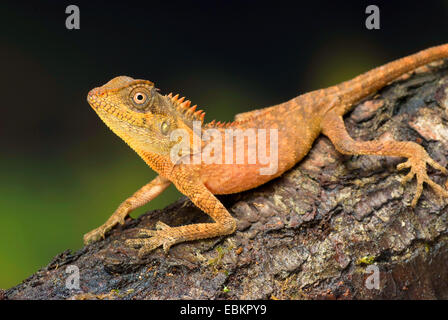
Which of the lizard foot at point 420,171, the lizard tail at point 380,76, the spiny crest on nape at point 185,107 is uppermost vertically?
the lizard tail at point 380,76

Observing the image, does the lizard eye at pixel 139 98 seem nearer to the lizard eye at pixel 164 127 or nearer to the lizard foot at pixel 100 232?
the lizard eye at pixel 164 127

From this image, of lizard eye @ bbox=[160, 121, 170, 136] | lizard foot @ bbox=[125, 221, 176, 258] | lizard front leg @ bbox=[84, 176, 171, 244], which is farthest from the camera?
lizard front leg @ bbox=[84, 176, 171, 244]

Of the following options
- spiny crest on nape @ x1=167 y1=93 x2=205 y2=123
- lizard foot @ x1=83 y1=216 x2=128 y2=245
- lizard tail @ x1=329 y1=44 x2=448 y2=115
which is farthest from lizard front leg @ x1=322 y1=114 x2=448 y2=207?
lizard foot @ x1=83 y1=216 x2=128 y2=245

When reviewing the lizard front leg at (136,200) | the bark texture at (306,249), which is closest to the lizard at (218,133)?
the lizard front leg at (136,200)

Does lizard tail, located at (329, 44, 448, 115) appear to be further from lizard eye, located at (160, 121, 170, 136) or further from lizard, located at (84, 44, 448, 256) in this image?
lizard eye, located at (160, 121, 170, 136)

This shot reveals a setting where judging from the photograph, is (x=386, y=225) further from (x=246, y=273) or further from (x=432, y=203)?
(x=246, y=273)

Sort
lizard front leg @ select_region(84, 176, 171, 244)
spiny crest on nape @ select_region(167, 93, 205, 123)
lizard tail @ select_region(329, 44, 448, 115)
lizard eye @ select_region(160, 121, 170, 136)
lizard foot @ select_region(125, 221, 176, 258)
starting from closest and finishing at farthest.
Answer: lizard foot @ select_region(125, 221, 176, 258) < lizard eye @ select_region(160, 121, 170, 136) < spiny crest on nape @ select_region(167, 93, 205, 123) < lizard front leg @ select_region(84, 176, 171, 244) < lizard tail @ select_region(329, 44, 448, 115)

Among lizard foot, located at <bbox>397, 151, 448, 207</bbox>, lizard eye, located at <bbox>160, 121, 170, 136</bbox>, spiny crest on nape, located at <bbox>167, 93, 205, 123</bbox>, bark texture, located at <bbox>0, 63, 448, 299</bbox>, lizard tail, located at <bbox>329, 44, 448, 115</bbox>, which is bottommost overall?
bark texture, located at <bbox>0, 63, 448, 299</bbox>
